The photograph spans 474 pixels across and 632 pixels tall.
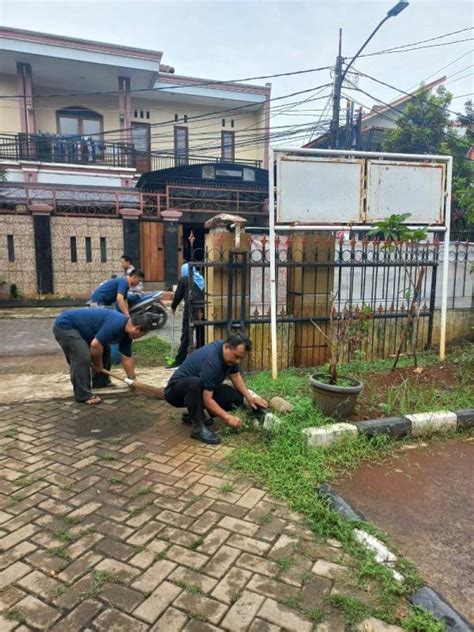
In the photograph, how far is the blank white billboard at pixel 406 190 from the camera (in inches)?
211

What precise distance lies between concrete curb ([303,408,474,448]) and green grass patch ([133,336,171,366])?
3.59 metres

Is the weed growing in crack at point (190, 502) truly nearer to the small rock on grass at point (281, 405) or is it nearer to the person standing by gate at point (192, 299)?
the small rock on grass at point (281, 405)

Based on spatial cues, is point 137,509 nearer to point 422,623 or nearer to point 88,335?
point 422,623

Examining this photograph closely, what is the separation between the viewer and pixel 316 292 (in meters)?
5.58

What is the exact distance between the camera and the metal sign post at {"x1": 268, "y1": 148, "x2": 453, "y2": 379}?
197 inches

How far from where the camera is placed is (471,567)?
7.43 feet

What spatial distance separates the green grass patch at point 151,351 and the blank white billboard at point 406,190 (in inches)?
149

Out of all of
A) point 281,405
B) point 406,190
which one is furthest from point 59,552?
point 406,190

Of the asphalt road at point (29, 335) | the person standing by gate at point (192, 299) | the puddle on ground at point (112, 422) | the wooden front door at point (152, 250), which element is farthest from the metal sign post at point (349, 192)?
the wooden front door at point (152, 250)

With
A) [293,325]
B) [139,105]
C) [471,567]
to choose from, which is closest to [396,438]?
[471,567]

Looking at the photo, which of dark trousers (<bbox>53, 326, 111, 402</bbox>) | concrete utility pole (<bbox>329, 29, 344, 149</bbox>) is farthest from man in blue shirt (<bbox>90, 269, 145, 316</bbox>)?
concrete utility pole (<bbox>329, 29, 344, 149</bbox>)

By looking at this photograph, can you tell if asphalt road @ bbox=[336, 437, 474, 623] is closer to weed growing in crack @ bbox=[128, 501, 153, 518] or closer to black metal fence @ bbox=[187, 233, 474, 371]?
weed growing in crack @ bbox=[128, 501, 153, 518]

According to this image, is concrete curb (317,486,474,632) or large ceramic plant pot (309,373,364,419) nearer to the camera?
concrete curb (317,486,474,632)

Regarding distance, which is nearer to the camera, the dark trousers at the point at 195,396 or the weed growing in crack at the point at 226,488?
the weed growing in crack at the point at 226,488
